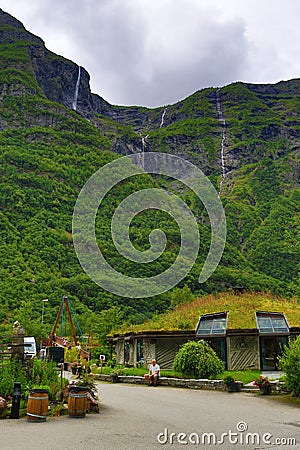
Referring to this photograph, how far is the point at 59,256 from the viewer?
244 ft

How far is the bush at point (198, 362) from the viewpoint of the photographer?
20734 millimetres

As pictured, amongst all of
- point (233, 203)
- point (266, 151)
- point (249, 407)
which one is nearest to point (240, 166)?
point (266, 151)

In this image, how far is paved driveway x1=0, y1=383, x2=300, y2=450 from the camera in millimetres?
8742

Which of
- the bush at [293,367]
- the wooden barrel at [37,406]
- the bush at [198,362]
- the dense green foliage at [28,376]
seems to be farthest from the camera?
the bush at [198,362]

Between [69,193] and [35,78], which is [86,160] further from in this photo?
[35,78]

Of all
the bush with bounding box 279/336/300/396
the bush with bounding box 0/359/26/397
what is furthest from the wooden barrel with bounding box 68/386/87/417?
the bush with bounding box 279/336/300/396

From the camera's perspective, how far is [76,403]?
1155 centimetres

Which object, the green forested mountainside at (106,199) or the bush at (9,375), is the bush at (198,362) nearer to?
the bush at (9,375)

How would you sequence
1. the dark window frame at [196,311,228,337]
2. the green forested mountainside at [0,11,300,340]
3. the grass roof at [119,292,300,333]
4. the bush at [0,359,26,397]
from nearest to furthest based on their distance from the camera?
the bush at [0,359,26,397], the dark window frame at [196,311,228,337], the grass roof at [119,292,300,333], the green forested mountainside at [0,11,300,340]

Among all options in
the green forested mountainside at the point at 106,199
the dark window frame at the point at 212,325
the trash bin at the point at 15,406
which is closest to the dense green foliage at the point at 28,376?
the trash bin at the point at 15,406

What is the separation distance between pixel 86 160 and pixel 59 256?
49695 mm

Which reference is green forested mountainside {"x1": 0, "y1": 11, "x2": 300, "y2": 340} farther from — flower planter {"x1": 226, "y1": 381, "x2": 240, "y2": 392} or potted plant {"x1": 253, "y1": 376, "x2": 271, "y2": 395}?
potted plant {"x1": 253, "y1": 376, "x2": 271, "y2": 395}

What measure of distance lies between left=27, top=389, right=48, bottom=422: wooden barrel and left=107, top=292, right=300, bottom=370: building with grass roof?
568 inches

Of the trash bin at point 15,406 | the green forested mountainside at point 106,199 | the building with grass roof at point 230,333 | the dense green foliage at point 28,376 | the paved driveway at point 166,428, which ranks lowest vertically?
the paved driveway at point 166,428
